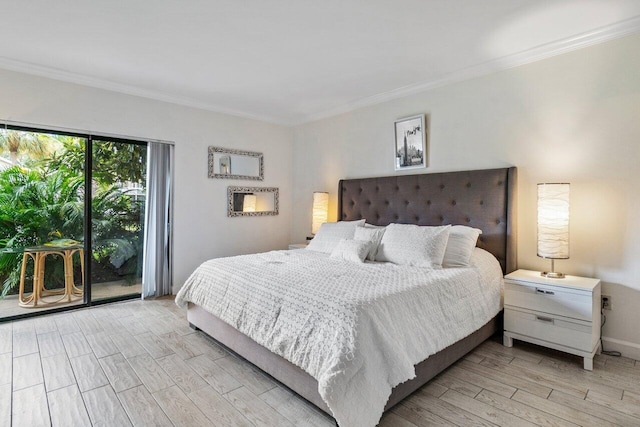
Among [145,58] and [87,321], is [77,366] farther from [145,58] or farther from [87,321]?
[145,58]

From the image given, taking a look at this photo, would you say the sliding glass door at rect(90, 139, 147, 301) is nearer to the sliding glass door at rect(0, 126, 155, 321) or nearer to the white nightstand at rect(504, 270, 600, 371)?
the sliding glass door at rect(0, 126, 155, 321)

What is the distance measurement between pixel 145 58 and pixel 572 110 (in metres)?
3.76

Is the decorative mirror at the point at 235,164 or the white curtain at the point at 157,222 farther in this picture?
the decorative mirror at the point at 235,164

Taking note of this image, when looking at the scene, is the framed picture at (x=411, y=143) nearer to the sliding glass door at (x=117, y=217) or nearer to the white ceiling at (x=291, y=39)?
the white ceiling at (x=291, y=39)

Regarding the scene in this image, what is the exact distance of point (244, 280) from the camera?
2479 millimetres

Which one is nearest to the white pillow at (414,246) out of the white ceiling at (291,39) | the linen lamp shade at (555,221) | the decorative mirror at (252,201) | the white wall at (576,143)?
the linen lamp shade at (555,221)

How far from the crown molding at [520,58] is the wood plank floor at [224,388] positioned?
2.47 metres

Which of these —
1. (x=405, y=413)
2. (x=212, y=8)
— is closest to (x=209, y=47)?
(x=212, y=8)

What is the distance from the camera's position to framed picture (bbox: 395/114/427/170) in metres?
3.71

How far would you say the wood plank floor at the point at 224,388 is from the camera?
1.83 metres

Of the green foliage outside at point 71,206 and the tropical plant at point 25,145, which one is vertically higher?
the tropical plant at point 25,145

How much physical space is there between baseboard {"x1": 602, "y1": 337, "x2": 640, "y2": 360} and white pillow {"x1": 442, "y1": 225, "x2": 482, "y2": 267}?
1.21 meters

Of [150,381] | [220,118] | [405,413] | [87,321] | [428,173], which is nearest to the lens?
[405,413]

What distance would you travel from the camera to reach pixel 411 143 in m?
3.82
